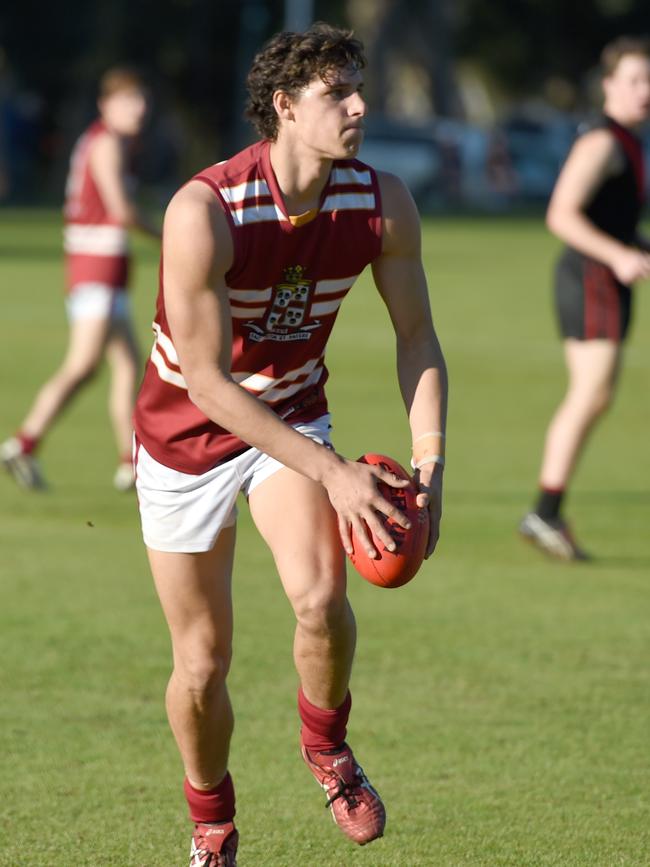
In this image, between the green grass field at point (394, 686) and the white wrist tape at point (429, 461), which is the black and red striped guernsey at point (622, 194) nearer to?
the green grass field at point (394, 686)

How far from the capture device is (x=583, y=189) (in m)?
8.97

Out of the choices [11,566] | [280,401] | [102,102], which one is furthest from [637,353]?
[280,401]

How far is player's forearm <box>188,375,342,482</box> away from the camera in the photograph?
4.48 metres

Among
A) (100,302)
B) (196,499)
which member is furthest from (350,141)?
(100,302)

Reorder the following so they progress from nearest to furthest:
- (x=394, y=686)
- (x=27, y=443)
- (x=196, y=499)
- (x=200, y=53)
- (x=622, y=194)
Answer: (x=196, y=499), (x=394, y=686), (x=622, y=194), (x=27, y=443), (x=200, y=53)

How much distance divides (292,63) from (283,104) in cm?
11

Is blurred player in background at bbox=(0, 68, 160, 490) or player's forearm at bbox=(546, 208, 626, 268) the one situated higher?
player's forearm at bbox=(546, 208, 626, 268)

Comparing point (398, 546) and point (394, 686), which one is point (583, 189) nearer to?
point (394, 686)

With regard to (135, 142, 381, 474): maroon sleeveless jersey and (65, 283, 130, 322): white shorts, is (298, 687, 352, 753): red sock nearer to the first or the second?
(135, 142, 381, 474): maroon sleeveless jersey

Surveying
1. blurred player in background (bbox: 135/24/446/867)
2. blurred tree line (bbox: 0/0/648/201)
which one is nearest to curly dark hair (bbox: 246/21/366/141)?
blurred player in background (bbox: 135/24/446/867)

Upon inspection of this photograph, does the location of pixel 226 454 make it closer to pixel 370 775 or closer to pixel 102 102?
pixel 370 775

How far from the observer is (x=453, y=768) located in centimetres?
576

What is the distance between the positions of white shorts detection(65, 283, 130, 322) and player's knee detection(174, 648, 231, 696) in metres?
6.36

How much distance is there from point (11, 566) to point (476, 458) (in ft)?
14.5
